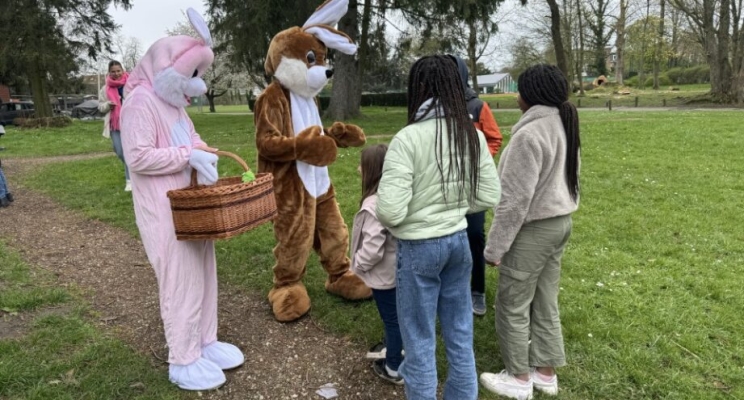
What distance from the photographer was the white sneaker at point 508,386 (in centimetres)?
297

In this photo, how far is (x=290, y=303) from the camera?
155 inches

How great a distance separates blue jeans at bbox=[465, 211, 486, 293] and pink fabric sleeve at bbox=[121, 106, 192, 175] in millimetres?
2055

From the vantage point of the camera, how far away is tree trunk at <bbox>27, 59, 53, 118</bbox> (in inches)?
Answer: 830

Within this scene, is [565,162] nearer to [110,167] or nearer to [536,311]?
[536,311]

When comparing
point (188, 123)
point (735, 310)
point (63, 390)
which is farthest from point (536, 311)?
point (63, 390)

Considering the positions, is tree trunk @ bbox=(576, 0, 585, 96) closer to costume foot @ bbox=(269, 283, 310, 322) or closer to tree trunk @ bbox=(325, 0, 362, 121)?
tree trunk @ bbox=(325, 0, 362, 121)

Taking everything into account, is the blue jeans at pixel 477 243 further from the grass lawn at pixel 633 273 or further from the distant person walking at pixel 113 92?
the distant person walking at pixel 113 92

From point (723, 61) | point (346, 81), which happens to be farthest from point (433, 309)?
point (723, 61)

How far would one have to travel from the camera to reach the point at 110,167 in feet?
33.7

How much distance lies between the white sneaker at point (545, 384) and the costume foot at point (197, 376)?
1.83 metres

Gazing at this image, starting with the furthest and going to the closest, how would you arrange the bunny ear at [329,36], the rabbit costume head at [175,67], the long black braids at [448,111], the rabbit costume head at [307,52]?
the bunny ear at [329,36] < the rabbit costume head at [307,52] < the rabbit costume head at [175,67] < the long black braids at [448,111]

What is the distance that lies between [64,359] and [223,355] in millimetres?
1075

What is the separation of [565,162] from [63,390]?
3.15 meters

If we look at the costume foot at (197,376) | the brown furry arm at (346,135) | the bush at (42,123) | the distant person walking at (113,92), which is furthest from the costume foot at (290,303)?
the bush at (42,123)
